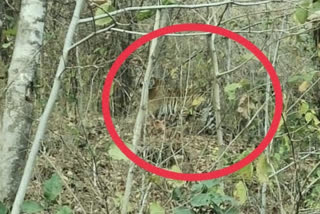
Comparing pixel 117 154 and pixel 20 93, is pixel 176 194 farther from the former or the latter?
pixel 20 93

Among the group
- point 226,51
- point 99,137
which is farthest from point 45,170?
point 226,51

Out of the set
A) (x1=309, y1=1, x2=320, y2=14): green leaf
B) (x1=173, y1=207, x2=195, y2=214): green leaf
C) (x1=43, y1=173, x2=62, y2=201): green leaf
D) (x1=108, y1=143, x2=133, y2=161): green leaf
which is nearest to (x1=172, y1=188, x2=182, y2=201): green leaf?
(x1=173, y1=207, x2=195, y2=214): green leaf

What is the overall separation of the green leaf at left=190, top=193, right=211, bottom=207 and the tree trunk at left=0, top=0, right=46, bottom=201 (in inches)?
33.5

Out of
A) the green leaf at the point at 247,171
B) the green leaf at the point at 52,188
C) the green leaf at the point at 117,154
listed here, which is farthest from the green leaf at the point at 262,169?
the green leaf at the point at 52,188

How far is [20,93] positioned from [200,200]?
0.98 metres

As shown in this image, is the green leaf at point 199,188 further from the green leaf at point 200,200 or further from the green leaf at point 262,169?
the green leaf at point 262,169

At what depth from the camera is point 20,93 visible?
258 cm

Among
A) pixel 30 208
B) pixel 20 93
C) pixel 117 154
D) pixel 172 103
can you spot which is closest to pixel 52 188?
pixel 30 208

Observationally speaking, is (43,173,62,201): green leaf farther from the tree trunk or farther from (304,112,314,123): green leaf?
(304,112,314,123): green leaf

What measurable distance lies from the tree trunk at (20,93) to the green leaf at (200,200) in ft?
2.79

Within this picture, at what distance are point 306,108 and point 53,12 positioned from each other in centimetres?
230

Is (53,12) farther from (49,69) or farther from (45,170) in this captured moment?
(45,170)

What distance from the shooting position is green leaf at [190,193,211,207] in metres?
2.42

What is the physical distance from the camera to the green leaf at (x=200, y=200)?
2.42m
